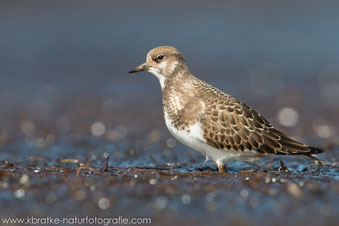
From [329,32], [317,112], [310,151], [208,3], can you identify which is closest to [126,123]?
[317,112]

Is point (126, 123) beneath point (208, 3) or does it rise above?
beneath

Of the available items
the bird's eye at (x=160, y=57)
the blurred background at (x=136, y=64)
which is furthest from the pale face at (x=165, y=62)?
the blurred background at (x=136, y=64)

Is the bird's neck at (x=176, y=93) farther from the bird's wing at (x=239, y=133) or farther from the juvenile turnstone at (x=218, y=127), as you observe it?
the bird's wing at (x=239, y=133)

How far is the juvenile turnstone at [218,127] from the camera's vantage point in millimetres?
6969

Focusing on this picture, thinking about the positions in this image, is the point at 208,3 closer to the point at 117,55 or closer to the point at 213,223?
the point at 117,55

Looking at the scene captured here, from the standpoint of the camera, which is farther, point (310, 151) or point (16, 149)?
point (16, 149)

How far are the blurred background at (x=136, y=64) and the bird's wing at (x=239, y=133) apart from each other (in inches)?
53.8

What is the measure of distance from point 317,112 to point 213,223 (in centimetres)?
722

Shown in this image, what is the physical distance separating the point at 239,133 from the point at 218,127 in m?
0.30

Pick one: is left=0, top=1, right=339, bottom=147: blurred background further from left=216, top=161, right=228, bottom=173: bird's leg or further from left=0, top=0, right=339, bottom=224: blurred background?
left=216, top=161, right=228, bottom=173: bird's leg

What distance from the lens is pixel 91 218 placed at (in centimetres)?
544

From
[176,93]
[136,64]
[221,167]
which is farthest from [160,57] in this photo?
[136,64]

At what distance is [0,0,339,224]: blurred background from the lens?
10.0 m

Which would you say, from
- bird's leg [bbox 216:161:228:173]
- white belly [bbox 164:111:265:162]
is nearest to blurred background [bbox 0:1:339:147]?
white belly [bbox 164:111:265:162]
